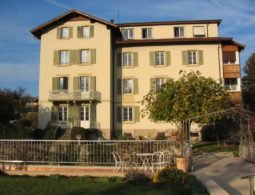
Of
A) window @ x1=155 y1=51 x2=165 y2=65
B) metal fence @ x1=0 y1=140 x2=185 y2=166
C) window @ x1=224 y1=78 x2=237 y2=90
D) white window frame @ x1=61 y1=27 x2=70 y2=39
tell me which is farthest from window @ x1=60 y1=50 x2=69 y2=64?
metal fence @ x1=0 y1=140 x2=185 y2=166

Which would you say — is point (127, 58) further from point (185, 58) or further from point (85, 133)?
point (85, 133)

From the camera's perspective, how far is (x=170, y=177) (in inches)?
378

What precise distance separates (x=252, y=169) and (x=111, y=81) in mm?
21407

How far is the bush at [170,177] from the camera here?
9453 millimetres

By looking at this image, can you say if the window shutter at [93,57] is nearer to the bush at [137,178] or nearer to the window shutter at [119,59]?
the window shutter at [119,59]

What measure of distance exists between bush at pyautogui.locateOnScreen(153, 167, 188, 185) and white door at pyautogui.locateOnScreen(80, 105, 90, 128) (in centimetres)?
2340

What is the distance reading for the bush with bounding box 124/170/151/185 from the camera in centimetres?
1034

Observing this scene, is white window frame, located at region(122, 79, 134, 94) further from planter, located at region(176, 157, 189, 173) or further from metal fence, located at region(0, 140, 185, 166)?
planter, located at region(176, 157, 189, 173)

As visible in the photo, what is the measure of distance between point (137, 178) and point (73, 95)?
76.3 ft

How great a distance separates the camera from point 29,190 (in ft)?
29.1

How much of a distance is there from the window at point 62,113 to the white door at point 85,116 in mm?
1629

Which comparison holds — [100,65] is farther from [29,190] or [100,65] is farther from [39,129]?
[29,190]

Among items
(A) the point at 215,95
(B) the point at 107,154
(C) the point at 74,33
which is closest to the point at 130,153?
(B) the point at 107,154

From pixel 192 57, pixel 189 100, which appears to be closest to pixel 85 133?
pixel 189 100
